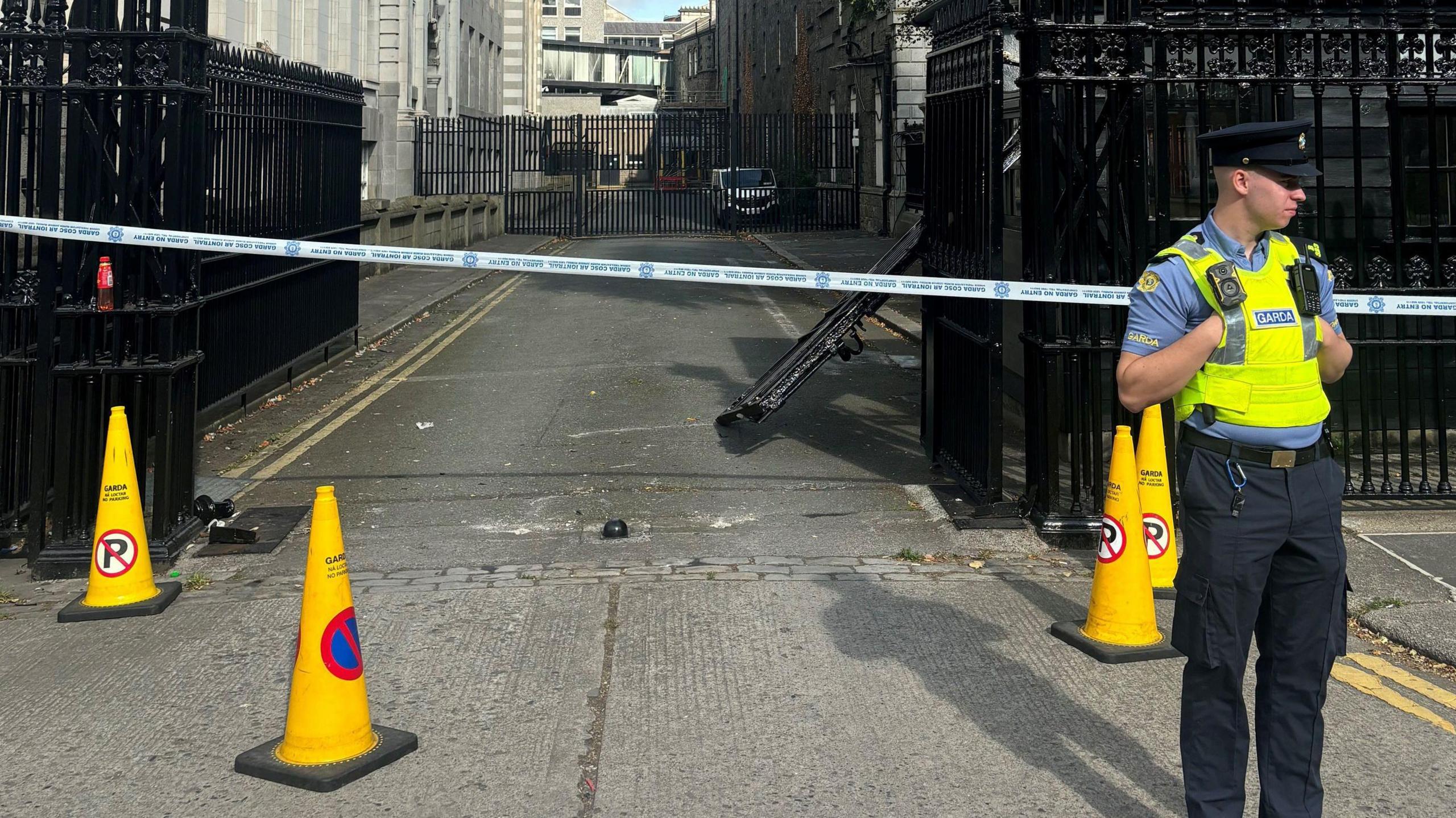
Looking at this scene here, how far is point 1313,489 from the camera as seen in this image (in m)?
3.77

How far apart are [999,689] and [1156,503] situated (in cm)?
146

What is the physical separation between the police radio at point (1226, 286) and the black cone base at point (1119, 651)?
246 centimetres

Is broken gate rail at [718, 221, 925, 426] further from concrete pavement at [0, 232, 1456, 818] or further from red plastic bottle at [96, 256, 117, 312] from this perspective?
red plastic bottle at [96, 256, 117, 312]

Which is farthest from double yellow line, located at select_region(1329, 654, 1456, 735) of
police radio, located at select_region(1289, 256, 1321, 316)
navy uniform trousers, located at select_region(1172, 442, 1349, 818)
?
police radio, located at select_region(1289, 256, 1321, 316)

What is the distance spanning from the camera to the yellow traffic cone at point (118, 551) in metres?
6.52

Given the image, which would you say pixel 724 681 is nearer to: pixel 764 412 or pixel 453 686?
pixel 453 686

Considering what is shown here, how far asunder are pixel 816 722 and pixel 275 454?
6.47 meters

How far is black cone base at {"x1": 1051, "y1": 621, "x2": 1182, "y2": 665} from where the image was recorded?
5.81 m

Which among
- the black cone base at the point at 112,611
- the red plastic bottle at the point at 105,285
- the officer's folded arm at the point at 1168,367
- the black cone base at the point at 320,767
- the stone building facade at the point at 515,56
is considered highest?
the stone building facade at the point at 515,56

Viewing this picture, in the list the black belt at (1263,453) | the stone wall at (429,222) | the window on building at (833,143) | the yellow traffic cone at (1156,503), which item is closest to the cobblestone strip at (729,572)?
the yellow traffic cone at (1156,503)

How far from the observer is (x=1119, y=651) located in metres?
5.84

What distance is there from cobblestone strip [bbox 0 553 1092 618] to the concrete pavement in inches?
1.0

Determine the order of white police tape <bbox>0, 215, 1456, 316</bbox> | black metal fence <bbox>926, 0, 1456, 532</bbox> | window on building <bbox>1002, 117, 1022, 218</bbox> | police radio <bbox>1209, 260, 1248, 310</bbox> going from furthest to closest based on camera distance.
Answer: window on building <bbox>1002, 117, 1022, 218</bbox>
black metal fence <bbox>926, 0, 1456, 532</bbox>
white police tape <bbox>0, 215, 1456, 316</bbox>
police radio <bbox>1209, 260, 1248, 310</bbox>

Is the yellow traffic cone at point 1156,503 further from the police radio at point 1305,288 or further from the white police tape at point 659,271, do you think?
the police radio at point 1305,288
